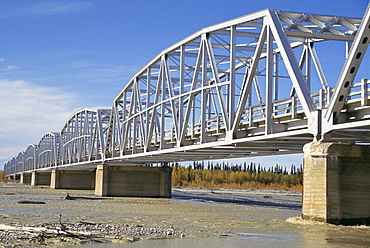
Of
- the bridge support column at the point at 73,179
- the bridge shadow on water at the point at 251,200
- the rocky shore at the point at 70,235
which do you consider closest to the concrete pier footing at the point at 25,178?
the bridge support column at the point at 73,179

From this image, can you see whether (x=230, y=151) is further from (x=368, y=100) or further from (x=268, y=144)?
(x=368, y=100)

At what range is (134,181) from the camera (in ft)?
198

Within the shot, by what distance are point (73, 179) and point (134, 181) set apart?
37.6 meters

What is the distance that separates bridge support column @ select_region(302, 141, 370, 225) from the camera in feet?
73.7

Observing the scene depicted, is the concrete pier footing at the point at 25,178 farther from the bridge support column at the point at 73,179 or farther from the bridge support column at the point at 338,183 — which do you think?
the bridge support column at the point at 338,183

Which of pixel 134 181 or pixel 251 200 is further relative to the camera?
pixel 251 200

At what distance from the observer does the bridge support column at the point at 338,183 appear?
2245cm

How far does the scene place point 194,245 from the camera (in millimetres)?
17500

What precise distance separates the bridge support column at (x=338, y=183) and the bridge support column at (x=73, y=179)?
72.8 metres

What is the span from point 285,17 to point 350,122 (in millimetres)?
7508

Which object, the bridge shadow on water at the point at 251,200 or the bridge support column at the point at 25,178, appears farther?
the bridge support column at the point at 25,178

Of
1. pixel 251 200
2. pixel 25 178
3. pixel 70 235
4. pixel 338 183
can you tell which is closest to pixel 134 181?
pixel 251 200

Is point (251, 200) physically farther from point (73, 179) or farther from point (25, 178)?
point (25, 178)

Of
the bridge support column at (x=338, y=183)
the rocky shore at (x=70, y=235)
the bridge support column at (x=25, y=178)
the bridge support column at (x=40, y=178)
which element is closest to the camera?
the rocky shore at (x=70, y=235)
